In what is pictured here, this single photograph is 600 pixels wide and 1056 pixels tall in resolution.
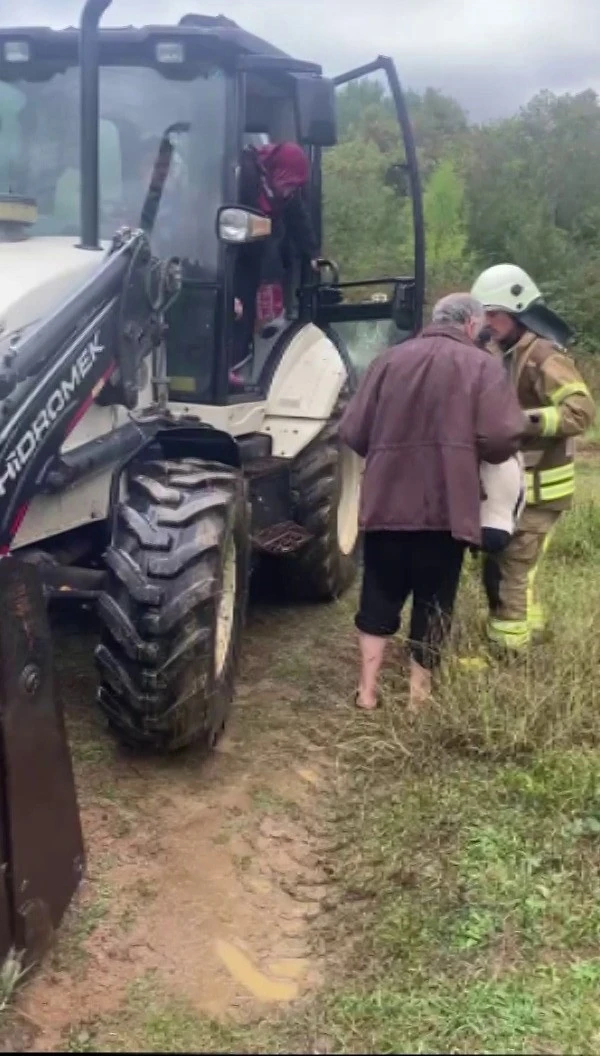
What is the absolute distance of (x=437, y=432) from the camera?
13.9ft

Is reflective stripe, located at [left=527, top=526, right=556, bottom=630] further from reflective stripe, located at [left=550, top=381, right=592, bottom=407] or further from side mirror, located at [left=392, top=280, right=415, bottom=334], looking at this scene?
side mirror, located at [left=392, top=280, right=415, bottom=334]

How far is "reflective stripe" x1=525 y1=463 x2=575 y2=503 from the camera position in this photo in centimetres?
500

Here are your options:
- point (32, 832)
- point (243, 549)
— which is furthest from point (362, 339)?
point (32, 832)

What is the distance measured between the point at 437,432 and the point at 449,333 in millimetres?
398

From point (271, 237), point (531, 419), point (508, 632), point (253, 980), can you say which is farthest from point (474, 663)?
point (271, 237)

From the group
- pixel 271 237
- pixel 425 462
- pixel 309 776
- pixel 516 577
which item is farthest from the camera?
pixel 271 237

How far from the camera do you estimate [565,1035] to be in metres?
2.69

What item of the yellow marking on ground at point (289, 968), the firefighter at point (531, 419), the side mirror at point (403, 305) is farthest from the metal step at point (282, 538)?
the yellow marking on ground at point (289, 968)

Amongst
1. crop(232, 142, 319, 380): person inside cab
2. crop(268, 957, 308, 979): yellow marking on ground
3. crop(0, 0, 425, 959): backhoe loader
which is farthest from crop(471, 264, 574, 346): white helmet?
crop(268, 957, 308, 979): yellow marking on ground

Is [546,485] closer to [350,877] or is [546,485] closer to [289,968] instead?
[350,877]

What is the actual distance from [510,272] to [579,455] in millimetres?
7801

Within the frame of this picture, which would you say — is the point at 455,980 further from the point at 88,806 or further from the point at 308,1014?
the point at 88,806

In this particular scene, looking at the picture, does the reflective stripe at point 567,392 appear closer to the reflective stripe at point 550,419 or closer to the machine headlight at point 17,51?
the reflective stripe at point 550,419

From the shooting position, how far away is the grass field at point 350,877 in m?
2.76
